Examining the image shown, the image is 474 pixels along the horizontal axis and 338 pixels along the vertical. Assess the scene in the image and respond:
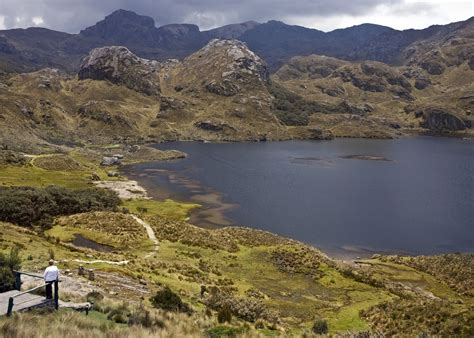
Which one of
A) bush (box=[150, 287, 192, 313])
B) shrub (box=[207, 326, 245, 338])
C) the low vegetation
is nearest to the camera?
shrub (box=[207, 326, 245, 338])

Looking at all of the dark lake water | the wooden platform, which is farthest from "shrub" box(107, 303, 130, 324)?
the dark lake water

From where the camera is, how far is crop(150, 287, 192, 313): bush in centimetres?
2781

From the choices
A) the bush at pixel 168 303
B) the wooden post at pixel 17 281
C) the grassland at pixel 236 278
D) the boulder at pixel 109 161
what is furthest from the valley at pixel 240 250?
the boulder at pixel 109 161

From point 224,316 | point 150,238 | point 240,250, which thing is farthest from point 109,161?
point 224,316

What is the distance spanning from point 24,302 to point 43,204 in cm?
5381

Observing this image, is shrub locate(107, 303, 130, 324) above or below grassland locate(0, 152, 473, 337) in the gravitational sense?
above

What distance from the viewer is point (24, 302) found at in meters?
19.8

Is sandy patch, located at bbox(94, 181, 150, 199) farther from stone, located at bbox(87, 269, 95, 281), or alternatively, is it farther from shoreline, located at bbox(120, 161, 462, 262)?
stone, located at bbox(87, 269, 95, 281)

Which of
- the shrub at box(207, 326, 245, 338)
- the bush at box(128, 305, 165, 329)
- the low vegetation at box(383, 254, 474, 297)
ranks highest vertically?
the bush at box(128, 305, 165, 329)

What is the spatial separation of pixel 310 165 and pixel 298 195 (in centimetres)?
6130

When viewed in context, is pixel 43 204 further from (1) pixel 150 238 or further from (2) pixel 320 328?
(2) pixel 320 328

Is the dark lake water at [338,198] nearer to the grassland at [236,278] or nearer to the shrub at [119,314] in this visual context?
the grassland at [236,278]

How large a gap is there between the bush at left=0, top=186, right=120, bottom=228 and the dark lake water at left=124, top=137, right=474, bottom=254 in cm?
2355

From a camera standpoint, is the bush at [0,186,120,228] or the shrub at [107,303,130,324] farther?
the bush at [0,186,120,228]
